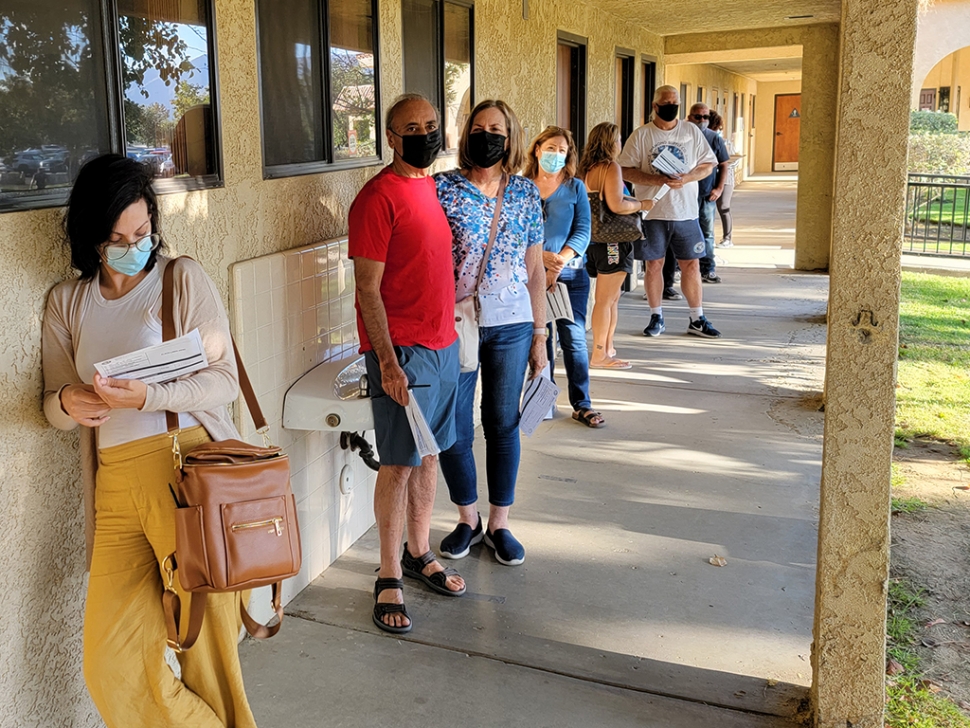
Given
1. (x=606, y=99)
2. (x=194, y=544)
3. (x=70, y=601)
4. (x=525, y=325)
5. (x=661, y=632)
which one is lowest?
(x=661, y=632)

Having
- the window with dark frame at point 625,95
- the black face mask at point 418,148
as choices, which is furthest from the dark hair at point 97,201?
the window with dark frame at point 625,95

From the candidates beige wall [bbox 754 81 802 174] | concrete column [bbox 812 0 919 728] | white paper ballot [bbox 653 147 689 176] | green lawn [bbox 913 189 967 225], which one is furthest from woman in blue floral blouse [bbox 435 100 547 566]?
beige wall [bbox 754 81 802 174]

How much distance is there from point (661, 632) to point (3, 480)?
2.34m

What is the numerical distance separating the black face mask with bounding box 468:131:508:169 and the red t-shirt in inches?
11.4

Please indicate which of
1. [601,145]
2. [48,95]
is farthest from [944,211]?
[48,95]

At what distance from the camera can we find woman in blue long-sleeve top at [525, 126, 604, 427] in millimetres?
5312

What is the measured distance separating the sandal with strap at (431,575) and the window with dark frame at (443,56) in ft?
7.94

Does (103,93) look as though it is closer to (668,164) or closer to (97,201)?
(97,201)

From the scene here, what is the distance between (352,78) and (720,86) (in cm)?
1996

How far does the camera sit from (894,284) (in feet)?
8.93

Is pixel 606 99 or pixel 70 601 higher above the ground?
pixel 606 99

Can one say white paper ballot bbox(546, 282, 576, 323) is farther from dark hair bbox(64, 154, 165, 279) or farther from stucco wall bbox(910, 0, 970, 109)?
stucco wall bbox(910, 0, 970, 109)

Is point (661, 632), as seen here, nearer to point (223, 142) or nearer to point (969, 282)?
point (223, 142)

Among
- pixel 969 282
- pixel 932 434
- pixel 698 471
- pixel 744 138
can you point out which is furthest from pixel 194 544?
pixel 744 138
